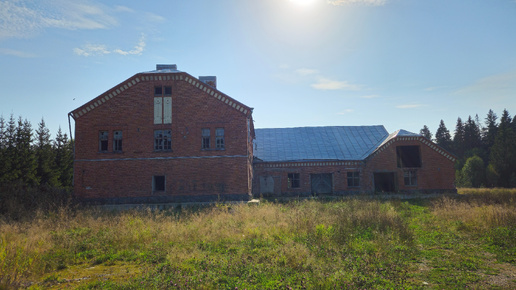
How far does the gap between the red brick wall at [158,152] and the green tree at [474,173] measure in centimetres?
4117

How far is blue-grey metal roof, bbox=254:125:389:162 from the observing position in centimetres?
2889

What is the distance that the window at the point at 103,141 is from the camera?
21922 mm

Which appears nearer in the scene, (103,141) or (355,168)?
(103,141)

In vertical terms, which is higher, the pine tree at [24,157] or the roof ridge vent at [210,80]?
the roof ridge vent at [210,80]

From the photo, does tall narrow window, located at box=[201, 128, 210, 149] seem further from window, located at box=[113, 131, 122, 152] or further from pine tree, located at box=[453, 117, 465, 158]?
pine tree, located at box=[453, 117, 465, 158]

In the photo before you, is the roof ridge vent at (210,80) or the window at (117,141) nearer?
the window at (117,141)

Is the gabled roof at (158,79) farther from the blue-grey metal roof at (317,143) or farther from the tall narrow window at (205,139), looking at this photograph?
the blue-grey metal roof at (317,143)

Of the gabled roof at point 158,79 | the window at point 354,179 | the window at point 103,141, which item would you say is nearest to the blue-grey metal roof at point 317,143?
the window at point 354,179

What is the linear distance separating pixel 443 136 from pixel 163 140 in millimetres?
60541

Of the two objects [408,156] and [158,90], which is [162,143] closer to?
[158,90]

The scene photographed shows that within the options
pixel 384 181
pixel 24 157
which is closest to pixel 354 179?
pixel 384 181

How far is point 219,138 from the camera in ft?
71.8

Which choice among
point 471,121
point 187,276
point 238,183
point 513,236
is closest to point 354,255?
point 187,276

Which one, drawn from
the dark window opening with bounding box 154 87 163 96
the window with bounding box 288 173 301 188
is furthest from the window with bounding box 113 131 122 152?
the window with bounding box 288 173 301 188
